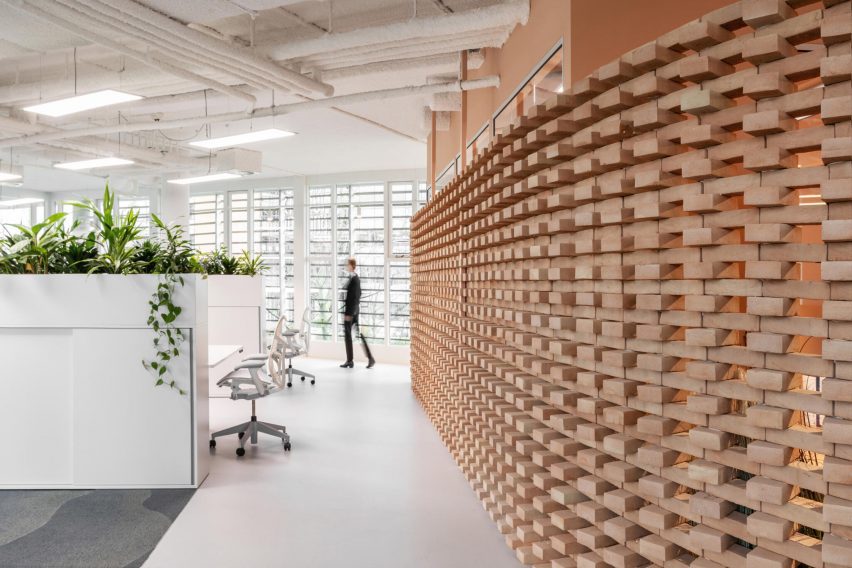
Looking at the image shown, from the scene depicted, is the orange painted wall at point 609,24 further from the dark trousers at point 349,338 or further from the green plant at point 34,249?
the dark trousers at point 349,338

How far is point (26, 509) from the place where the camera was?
388cm

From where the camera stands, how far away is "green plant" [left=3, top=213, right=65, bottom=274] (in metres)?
4.29

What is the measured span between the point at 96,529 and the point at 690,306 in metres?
3.32

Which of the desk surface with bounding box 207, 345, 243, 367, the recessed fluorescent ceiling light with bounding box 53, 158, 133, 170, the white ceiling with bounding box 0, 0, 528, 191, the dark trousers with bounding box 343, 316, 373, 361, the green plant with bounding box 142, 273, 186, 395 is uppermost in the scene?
the white ceiling with bounding box 0, 0, 528, 191

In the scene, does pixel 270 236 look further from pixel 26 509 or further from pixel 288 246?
pixel 26 509

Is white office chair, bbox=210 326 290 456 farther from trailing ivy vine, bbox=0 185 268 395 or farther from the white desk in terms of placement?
trailing ivy vine, bbox=0 185 268 395

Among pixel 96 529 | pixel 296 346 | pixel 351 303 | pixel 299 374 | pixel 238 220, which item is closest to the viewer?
pixel 96 529

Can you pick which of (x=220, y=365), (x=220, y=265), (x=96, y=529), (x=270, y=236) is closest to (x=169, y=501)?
(x=96, y=529)

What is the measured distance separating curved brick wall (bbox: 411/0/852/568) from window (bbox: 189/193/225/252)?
10.7 m

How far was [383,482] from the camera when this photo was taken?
4.39m

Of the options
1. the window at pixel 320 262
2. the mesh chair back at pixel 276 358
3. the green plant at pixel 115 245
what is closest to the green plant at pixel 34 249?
the green plant at pixel 115 245

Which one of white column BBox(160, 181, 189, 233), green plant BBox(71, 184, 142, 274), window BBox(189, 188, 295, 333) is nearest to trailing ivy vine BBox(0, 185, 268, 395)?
green plant BBox(71, 184, 142, 274)

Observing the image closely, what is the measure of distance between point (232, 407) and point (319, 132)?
3.68 metres

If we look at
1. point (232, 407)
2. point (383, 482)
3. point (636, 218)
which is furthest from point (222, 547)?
point (232, 407)
